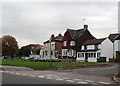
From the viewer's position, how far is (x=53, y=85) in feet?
55.1

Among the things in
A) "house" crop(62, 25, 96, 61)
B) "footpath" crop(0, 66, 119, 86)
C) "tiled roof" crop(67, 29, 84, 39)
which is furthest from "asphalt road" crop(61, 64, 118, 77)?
"tiled roof" crop(67, 29, 84, 39)

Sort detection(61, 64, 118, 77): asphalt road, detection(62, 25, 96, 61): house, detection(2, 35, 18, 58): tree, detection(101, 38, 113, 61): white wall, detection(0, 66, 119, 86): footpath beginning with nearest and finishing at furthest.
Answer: detection(0, 66, 119, 86): footpath → detection(61, 64, 118, 77): asphalt road → detection(101, 38, 113, 61): white wall → detection(62, 25, 96, 61): house → detection(2, 35, 18, 58): tree

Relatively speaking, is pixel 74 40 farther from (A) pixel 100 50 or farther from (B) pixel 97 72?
(B) pixel 97 72

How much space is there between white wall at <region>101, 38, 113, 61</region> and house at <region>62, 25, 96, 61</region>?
35.1ft

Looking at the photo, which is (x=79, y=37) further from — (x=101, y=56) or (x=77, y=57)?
(x=101, y=56)

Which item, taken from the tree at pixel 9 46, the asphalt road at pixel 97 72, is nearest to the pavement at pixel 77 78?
the asphalt road at pixel 97 72

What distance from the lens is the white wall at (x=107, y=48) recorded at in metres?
70.2

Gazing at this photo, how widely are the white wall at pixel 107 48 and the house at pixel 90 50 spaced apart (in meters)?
0.86

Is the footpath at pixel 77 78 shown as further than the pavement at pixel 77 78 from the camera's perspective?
No

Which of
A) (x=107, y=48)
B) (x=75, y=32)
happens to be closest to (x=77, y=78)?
(x=107, y=48)

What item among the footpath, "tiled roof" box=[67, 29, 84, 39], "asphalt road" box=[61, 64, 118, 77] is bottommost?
the footpath

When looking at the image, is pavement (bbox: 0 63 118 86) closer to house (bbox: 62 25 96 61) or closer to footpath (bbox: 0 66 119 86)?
footpath (bbox: 0 66 119 86)

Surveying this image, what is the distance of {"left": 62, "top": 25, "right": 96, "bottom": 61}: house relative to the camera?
81250 millimetres

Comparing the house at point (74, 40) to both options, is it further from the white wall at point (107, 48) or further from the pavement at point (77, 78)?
the pavement at point (77, 78)
